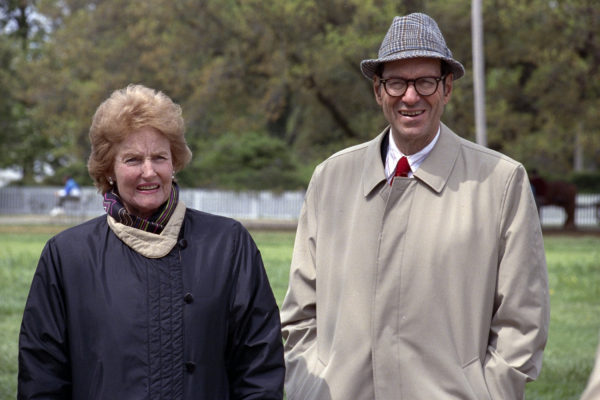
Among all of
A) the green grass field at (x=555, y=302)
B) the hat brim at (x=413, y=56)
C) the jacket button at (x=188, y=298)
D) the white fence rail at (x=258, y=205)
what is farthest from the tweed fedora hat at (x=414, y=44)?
the white fence rail at (x=258, y=205)

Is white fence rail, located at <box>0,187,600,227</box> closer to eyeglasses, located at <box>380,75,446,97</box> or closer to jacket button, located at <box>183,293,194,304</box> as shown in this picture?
eyeglasses, located at <box>380,75,446,97</box>

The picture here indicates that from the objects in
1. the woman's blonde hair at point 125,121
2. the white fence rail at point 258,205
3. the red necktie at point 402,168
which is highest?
the woman's blonde hair at point 125,121

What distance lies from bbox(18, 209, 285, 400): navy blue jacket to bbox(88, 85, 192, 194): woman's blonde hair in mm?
254

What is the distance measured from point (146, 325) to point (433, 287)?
3.26ft

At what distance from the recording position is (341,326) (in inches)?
136

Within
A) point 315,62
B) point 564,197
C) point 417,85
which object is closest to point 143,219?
point 417,85

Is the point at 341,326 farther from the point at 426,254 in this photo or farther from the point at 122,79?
the point at 122,79

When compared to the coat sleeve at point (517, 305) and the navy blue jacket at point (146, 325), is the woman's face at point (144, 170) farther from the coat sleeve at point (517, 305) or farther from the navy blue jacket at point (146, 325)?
the coat sleeve at point (517, 305)

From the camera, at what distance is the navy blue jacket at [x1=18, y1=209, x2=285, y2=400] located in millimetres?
3021

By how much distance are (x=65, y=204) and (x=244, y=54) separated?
9672 millimetres

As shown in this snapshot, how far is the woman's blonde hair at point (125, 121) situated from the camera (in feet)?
10.6

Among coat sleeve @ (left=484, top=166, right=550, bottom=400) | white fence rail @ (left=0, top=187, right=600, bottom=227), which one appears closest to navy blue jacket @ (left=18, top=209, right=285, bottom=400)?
coat sleeve @ (left=484, top=166, right=550, bottom=400)

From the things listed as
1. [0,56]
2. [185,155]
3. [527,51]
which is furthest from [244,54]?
[185,155]

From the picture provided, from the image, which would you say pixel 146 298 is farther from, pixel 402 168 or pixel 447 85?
pixel 447 85
